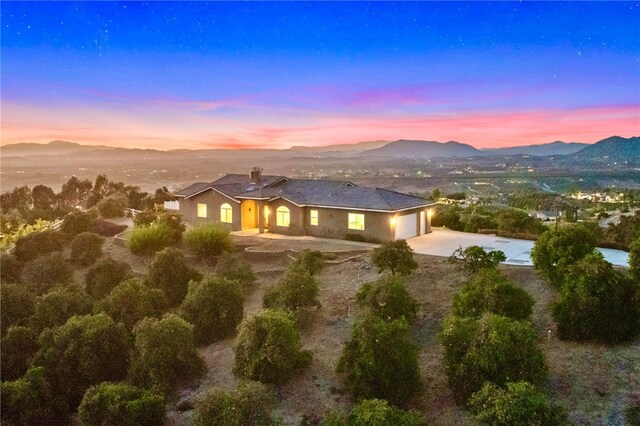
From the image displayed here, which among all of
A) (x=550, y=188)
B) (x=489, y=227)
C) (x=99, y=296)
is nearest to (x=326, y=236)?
(x=489, y=227)

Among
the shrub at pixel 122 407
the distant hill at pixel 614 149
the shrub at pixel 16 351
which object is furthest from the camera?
the distant hill at pixel 614 149

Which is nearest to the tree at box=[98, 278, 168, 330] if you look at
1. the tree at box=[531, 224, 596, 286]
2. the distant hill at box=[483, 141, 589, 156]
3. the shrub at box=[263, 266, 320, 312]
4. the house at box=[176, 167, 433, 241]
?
the shrub at box=[263, 266, 320, 312]

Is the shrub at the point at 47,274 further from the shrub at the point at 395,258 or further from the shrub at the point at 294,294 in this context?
the shrub at the point at 395,258

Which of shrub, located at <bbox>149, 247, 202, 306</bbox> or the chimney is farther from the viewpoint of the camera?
the chimney

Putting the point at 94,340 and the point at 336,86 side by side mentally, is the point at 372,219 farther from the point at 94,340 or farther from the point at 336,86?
the point at 336,86

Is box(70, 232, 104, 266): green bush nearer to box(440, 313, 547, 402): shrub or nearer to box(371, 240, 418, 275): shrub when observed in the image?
box(371, 240, 418, 275): shrub

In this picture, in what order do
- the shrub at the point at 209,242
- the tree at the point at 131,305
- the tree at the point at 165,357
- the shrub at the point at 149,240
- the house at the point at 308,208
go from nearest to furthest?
the tree at the point at 165,357 < the tree at the point at 131,305 < the shrub at the point at 209,242 < the shrub at the point at 149,240 < the house at the point at 308,208

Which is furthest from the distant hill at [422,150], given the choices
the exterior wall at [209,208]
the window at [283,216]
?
the window at [283,216]
